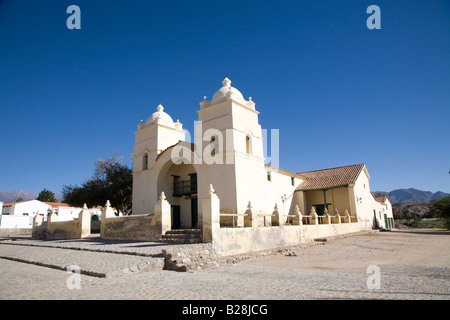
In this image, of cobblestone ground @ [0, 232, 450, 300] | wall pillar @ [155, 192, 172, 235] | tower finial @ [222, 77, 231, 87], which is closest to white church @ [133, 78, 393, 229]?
tower finial @ [222, 77, 231, 87]

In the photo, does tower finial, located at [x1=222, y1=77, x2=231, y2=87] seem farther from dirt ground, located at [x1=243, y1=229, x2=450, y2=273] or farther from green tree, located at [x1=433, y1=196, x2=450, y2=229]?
green tree, located at [x1=433, y1=196, x2=450, y2=229]

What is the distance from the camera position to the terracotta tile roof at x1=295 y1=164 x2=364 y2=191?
24069 mm

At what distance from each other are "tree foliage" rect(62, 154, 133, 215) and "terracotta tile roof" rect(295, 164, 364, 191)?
626 inches

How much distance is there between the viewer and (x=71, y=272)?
8172 mm

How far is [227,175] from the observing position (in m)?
16.9

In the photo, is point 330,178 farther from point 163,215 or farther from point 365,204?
point 163,215

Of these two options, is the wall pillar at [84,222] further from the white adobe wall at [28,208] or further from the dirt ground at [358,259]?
the white adobe wall at [28,208]

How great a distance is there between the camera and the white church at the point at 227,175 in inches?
680

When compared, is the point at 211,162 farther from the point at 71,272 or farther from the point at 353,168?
the point at 353,168

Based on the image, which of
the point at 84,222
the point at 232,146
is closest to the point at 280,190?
the point at 232,146

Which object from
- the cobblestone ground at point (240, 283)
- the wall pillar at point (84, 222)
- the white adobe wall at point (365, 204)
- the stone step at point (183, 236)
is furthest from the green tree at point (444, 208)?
the wall pillar at point (84, 222)
